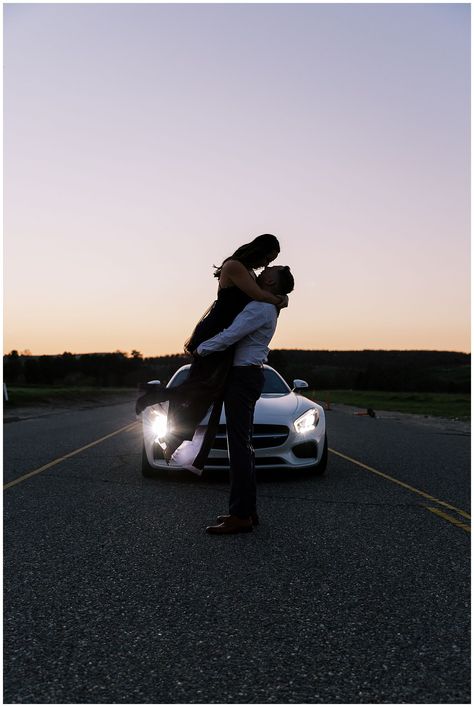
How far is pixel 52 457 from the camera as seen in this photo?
10539 mm

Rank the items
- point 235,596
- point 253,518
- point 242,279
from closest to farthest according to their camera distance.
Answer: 1. point 235,596
2. point 242,279
3. point 253,518

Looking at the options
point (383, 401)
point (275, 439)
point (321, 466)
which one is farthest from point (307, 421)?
point (383, 401)

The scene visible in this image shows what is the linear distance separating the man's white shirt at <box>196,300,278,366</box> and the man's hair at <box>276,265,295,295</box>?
17cm

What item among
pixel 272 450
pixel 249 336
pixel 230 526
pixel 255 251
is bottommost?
pixel 230 526

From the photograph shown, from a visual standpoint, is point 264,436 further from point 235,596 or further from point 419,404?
point 419,404

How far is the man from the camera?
16.9 ft

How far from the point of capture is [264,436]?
754 cm

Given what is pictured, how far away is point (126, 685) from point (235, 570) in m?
1.73

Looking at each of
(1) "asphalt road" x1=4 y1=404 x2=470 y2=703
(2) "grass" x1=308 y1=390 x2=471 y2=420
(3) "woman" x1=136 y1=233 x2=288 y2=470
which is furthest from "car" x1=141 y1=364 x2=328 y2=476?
(2) "grass" x1=308 y1=390 x2=471 y2=420

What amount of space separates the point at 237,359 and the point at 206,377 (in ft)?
0.92

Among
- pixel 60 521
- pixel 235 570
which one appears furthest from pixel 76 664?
pixel 60 521

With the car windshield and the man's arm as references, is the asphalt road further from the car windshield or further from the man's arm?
the car windshield

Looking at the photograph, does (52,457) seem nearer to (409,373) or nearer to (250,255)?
(250,255)

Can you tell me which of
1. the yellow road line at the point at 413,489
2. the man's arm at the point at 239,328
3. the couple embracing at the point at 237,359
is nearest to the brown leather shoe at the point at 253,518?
the couple embracing at the point at 237,359
